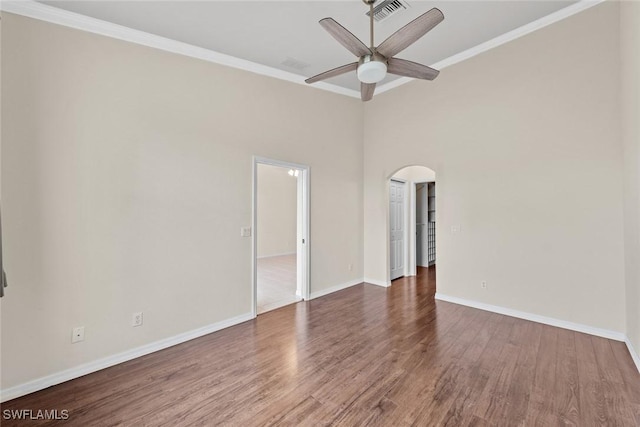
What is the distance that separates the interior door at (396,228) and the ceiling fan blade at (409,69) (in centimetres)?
298

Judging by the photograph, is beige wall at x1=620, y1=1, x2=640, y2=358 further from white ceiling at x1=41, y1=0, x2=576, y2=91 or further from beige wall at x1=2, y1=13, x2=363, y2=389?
beige wall at x1=2, y1=13, x2=363, y2=389

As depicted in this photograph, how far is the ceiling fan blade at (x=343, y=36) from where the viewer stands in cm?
194

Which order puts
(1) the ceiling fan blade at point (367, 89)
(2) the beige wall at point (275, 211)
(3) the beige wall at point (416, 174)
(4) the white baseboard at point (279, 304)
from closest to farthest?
(1) the ceiling fan blade at point (367, 89) < (4) the white baseboard at point (279, 304) < (3) the beige wall at point (416, 174) < (2) the beige wall at point (275, 211)

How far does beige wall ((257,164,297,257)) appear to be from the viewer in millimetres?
9008

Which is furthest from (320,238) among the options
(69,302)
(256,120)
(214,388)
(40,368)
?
(40,368)

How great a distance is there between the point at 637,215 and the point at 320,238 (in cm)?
362

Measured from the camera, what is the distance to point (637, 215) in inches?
93.7

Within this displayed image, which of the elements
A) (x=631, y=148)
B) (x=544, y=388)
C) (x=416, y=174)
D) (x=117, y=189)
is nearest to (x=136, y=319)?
(x=117, y=189)

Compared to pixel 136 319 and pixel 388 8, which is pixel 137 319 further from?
pixel 388 8

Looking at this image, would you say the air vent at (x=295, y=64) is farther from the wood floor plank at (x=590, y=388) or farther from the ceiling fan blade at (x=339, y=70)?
the wood floor plank at (x=590, y=388)

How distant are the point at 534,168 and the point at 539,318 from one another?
1.91m

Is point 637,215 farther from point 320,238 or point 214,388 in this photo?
point 214,388

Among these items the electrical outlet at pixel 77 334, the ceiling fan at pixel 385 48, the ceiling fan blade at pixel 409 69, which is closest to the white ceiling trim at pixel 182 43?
the ceiling fan at pixel 385 48

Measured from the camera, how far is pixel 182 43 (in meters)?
3.18
